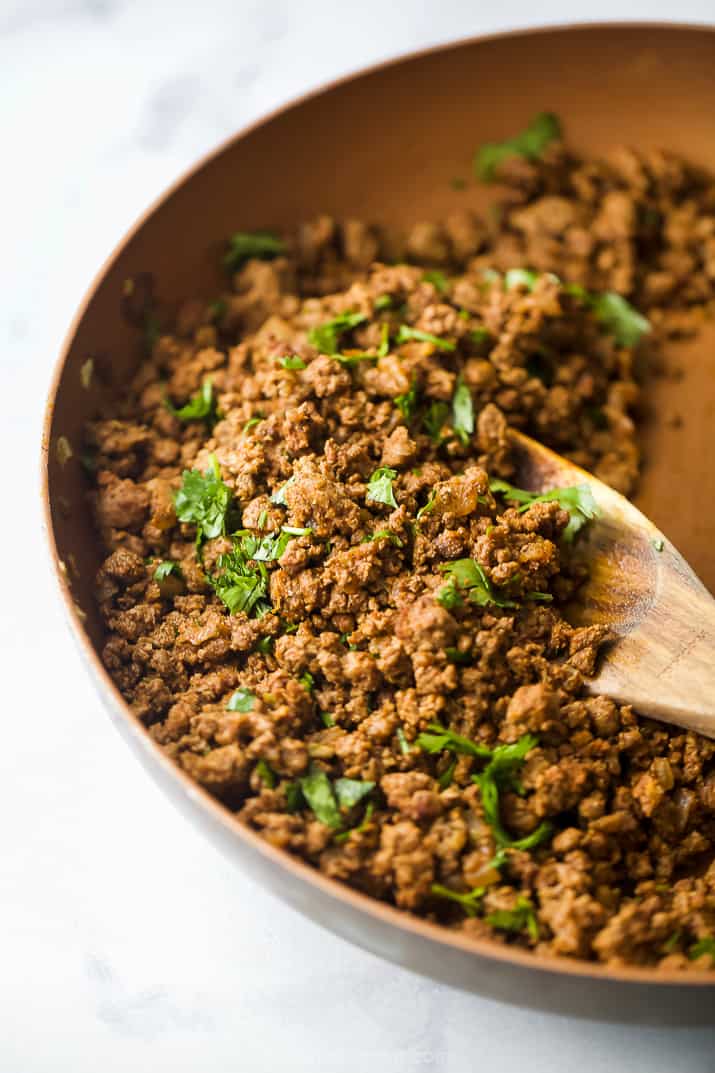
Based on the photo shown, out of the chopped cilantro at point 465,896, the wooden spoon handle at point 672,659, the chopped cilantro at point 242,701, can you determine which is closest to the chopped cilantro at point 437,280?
the wooden spoon handle at point 672,659

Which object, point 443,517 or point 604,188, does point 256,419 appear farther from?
point 604,188

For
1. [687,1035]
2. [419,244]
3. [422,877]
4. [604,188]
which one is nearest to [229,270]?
[419,244]

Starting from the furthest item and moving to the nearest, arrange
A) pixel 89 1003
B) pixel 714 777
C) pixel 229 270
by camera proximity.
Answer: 1. pixel 229 270
2. pixel 89 1003
3. pixel 714 777

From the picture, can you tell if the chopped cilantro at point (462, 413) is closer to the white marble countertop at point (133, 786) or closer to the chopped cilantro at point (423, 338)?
the chopped cilantro at point (423, 338)

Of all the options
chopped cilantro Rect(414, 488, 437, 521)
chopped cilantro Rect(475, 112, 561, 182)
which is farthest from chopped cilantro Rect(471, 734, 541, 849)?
chopped cilantro Rect(475, 112, 561, 182)

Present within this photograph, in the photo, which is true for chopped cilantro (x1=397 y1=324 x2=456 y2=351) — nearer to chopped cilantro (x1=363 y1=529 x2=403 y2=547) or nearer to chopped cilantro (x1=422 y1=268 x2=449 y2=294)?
chopped cilantro (x1=422 y1=268 x2=449 y2=294)
